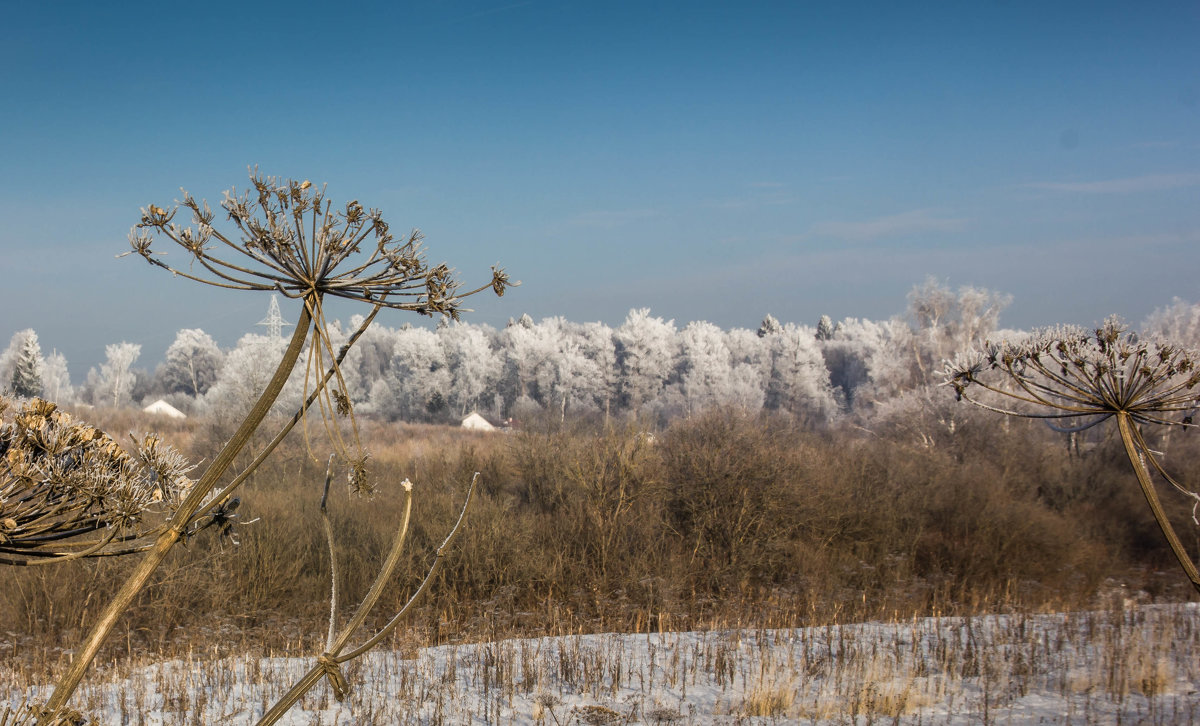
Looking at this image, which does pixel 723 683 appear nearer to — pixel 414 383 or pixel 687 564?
pixel 687 564

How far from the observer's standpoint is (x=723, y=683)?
27.6ft

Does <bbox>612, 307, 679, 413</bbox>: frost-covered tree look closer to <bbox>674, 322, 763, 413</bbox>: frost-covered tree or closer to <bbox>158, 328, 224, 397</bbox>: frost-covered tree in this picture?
<bbox>674, 322, 763, 413</bbox>: frost-covered tree

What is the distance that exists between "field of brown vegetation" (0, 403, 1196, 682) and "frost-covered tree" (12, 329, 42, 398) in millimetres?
56517

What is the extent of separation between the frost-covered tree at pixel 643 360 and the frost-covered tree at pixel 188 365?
47.5 m

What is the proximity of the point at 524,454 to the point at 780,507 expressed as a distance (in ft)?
24.4

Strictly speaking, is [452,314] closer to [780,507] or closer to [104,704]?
[104,704]

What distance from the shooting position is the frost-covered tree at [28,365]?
66.8 m

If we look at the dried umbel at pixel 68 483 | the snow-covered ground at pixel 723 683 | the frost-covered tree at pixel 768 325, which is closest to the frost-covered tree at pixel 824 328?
the frost-covered tree at pixel 768 325

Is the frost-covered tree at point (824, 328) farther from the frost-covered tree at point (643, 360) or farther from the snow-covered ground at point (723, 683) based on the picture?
the snow-covered ground at point (723, 683)

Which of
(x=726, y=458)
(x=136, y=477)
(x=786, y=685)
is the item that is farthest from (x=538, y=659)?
(x=726, y=458)

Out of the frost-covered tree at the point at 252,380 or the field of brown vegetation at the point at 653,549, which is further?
the frost-covered tree at the point at 252,380

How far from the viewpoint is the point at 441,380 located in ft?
270

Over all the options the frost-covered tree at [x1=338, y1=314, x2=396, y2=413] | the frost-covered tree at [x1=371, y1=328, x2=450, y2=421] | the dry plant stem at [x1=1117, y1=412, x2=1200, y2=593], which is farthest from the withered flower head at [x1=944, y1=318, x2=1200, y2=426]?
the frost-covered tree at [x1=338, y1=314, x2=396, y2=413]

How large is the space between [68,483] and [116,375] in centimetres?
10012
